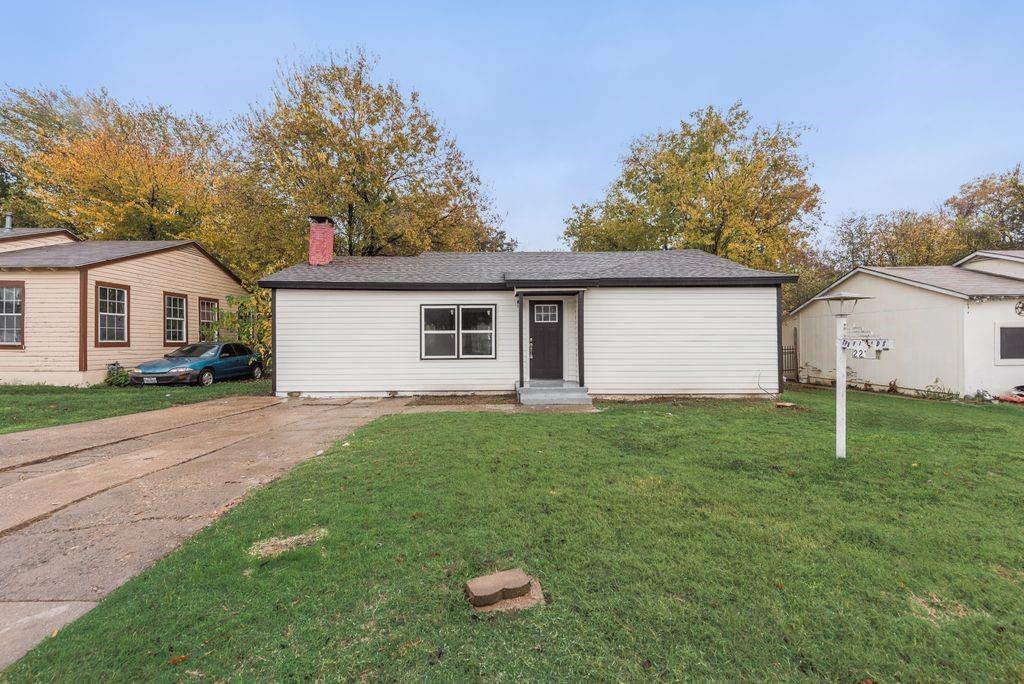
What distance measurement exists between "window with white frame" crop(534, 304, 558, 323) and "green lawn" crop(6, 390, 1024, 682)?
611 cm

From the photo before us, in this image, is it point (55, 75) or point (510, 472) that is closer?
point (510, 472)

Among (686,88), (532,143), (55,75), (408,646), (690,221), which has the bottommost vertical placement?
(408,646)

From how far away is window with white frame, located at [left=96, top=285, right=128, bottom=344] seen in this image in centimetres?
1204

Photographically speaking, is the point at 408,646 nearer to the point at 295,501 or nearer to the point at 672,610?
the point at 672,610

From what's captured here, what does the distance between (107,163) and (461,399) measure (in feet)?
74.0

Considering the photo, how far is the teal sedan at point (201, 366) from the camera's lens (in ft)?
38.5

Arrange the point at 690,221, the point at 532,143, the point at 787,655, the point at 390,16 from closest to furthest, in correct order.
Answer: the point at 787,655 → the point at 390,16 → the point at 690,221 → the point at 532,143

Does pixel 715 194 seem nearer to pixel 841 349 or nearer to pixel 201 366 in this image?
pixel 841 349

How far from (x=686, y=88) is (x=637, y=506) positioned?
2359 centimetres

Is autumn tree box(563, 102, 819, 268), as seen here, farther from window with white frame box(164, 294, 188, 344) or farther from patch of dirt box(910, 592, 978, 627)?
window with white frame box(164, 294, 188, 344)

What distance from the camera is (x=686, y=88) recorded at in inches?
814

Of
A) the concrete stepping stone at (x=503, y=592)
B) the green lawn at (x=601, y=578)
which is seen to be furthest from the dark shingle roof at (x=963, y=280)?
the concrete stepping stone at (x=503, y=592)

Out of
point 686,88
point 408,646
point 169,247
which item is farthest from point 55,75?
point 408,646

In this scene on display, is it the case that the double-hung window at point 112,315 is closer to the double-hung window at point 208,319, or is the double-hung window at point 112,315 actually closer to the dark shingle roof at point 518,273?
the double-hung window at point 208,319
